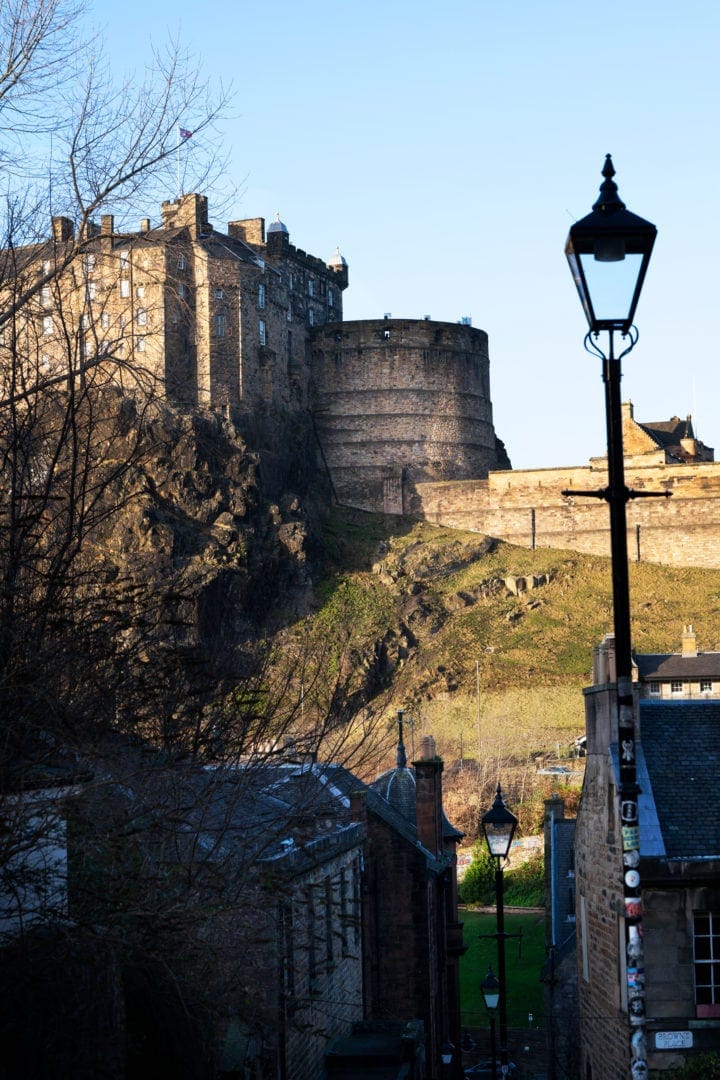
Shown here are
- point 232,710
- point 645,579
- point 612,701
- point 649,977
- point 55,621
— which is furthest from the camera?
point 645,579

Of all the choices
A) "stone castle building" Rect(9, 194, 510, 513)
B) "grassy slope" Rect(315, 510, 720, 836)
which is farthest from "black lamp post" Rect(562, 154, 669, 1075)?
"stone castle building" Rect(9, 194, 510, 513)

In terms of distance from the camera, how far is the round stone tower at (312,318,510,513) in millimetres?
93938

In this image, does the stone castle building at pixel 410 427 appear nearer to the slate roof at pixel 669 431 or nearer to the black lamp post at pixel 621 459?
the slate roof at pixel 669 431

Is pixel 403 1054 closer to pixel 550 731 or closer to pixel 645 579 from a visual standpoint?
pixel 550 731

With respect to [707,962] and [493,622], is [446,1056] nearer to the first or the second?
[707,962]

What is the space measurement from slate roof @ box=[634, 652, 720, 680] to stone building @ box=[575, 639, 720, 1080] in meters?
33.8

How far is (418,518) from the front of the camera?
302 feet

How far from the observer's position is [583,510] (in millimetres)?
90000

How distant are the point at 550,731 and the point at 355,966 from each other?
150ft

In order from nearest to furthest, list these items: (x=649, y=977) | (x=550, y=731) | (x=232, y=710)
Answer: (x=232, y=710) < (x=649, y=977) < (x=550, y=731)

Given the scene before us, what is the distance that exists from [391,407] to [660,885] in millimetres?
77312

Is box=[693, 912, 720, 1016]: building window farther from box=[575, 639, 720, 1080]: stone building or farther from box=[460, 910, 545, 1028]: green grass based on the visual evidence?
box=[460, 910, 545, 1028]: green grass

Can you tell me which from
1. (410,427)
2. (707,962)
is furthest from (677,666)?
(410,427)

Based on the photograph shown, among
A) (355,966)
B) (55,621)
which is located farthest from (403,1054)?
(55,621)
